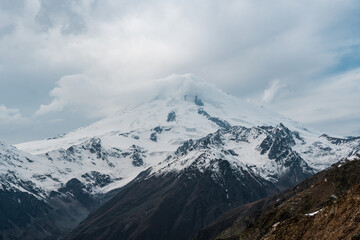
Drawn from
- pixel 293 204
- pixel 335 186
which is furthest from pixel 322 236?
pixel 335 186

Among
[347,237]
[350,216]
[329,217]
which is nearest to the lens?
[347,237]

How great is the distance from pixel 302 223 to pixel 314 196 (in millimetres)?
113258

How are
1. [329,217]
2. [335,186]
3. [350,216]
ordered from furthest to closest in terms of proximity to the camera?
[335,186] → [329,217] → [350,216]

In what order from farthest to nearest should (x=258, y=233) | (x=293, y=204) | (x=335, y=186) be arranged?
1. (x=335, y=186)
2. (x=293, y=204)
3. (x=258, y=233)

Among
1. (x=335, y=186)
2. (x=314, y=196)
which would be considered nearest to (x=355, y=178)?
(x=335, y=186)

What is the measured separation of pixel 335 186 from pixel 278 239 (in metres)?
132

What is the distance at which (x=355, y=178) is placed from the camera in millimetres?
198000

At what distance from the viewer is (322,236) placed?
62.1 m

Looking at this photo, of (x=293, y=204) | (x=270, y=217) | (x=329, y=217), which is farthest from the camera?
(x=293, y=204)

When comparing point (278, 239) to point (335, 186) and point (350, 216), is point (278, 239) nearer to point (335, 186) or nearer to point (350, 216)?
point (350, 216)

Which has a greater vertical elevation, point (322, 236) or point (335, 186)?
point (322, 236)

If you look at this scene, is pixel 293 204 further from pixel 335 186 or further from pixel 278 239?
pixel 278 239

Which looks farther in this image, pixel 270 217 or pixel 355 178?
pixel 355 178

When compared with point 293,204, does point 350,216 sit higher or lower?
higher
